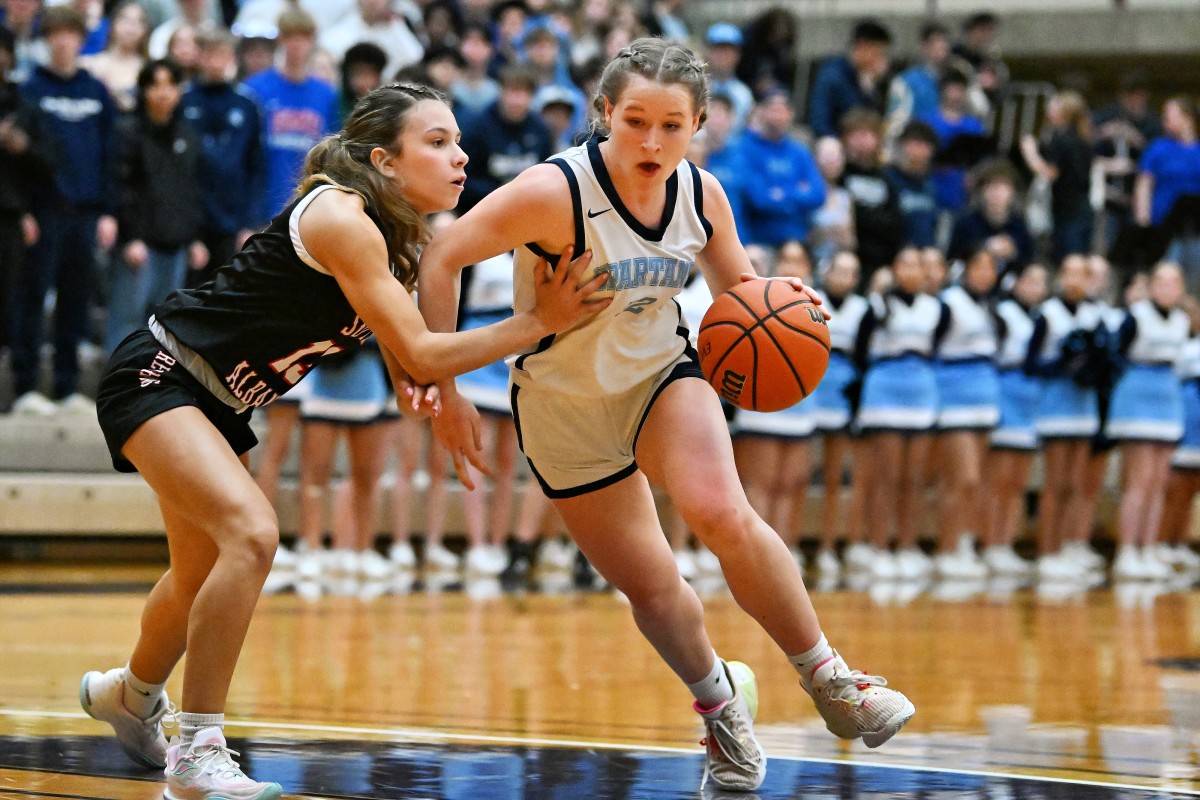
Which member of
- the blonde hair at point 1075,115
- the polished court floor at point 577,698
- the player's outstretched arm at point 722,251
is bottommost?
the polished court floor at point 577,698

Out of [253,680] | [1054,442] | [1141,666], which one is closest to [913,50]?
[1054,442]

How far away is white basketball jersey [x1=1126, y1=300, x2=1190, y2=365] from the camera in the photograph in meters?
11.0

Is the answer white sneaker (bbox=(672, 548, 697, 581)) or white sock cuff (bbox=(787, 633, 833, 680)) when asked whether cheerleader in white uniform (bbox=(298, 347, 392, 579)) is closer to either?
white sneaker (bbox=(672, 548, 697, 581))

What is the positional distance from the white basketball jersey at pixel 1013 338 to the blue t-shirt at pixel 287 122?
4634mm

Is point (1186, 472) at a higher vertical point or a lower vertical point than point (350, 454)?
lower

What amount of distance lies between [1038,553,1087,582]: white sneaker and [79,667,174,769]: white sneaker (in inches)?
295

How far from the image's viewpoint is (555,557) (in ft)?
32.2

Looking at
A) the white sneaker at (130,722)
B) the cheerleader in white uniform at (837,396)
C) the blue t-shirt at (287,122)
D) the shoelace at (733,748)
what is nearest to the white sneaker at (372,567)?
the blue t-shirt at (287,122)

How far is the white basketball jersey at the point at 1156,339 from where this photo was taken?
1105cm

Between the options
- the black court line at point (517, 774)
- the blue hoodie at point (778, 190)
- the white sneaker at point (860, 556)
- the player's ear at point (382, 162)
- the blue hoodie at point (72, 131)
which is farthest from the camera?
the blue hoodie at point (778, 190)

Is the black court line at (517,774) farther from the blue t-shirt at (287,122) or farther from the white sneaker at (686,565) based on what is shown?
the blue t-shirt at (287,122)

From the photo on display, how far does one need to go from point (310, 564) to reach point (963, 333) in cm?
451

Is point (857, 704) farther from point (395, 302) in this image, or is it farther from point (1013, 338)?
point (1013, 338)

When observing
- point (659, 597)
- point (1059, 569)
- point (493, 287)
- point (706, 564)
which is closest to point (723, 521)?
point (659, 597)
